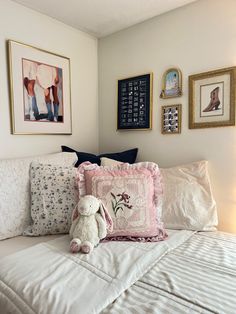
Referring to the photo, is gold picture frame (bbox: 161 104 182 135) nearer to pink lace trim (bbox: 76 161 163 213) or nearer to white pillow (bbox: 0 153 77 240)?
pink lace trim (bbox: 76 161 163 213)

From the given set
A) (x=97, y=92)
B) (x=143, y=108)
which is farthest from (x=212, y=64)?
(x=97, y=92)

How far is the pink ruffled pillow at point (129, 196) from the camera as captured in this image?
128 centimetres

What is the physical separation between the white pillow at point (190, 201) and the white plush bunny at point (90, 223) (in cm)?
46

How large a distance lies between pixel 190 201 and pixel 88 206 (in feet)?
2.21

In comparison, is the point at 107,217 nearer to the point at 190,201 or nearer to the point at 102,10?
the point at 190,201

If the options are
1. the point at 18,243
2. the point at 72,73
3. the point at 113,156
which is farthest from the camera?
the point at 72,73

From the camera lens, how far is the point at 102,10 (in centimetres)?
173

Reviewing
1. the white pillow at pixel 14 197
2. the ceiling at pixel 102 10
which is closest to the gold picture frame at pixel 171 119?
the ceiling at pixel 102 10

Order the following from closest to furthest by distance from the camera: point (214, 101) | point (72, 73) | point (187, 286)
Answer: point (187, 286) → point (214, 101) → point (72, 73)

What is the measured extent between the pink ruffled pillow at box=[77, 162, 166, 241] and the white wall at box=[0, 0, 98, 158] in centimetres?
61

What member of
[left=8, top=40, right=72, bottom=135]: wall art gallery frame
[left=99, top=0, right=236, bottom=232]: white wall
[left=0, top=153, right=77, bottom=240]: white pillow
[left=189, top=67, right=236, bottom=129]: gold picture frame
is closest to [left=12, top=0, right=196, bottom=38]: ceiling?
[left=99, top=0, right=236, bottom=232]: white wall

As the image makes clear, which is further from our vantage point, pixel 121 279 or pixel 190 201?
pixel 190 201

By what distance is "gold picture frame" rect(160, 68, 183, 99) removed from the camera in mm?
1720

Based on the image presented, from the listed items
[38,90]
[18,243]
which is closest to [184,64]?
[38,90]
